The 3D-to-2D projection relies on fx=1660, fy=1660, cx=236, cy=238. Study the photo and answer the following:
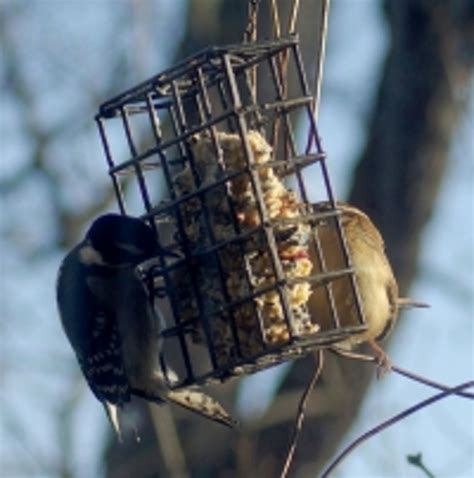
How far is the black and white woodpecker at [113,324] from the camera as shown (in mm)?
5109

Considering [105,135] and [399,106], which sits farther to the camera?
[399,106]

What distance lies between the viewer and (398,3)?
26.6 ft

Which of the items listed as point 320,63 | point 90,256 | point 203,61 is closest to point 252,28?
point 203,61

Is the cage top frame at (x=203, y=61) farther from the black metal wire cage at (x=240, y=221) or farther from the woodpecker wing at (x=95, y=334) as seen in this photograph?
the woodpecker wing at (x=95, y=334)

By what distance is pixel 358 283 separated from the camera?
4.72 metres

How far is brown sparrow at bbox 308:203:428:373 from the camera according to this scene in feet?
15.1

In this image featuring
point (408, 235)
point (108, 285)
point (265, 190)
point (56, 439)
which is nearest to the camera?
point (265, 190)

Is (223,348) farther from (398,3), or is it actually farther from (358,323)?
(398,3)

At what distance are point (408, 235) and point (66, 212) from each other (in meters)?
2.07

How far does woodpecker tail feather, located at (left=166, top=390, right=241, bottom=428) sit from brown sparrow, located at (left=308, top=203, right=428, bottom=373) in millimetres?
452

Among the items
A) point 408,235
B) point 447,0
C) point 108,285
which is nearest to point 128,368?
point 108,285

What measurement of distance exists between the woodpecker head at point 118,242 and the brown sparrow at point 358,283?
473 mm

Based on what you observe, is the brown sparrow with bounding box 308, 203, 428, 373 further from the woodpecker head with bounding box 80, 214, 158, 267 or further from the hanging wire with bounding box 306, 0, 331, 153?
the woodpecker head with bounding box 80, 214, 158, 267

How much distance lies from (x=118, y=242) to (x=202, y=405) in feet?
2.06
